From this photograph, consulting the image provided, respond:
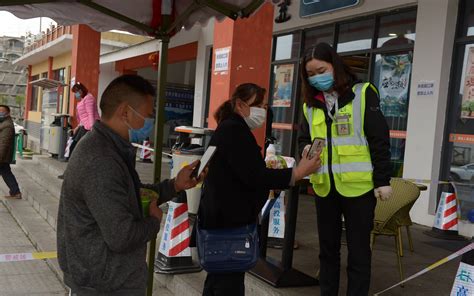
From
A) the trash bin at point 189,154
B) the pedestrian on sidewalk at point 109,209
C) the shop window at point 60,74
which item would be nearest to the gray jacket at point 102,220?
the pedestrian on sidewalk at point 109,209

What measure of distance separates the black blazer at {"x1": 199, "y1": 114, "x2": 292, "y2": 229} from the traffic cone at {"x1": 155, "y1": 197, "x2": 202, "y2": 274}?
182 centimetres

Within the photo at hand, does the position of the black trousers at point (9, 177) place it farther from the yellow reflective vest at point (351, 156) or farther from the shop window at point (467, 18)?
the shop window at point (467, 18)

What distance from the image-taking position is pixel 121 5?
3.38 m

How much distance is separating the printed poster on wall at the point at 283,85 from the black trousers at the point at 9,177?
5775mm

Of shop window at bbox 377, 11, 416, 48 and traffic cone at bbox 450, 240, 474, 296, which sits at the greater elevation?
shop window at bbox 377, 11, 416, 48

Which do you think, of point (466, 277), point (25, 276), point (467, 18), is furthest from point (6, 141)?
point (466, 277)

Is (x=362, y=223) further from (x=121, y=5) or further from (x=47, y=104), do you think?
(x=47, y=104)

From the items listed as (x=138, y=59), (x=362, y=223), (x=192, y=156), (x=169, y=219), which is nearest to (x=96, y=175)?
(x=362, y=223)

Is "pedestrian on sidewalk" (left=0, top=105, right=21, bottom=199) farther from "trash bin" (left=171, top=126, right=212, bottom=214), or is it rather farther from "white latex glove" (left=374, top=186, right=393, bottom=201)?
"white latex glove" (left=374, top=186, right=393, bottom=201)

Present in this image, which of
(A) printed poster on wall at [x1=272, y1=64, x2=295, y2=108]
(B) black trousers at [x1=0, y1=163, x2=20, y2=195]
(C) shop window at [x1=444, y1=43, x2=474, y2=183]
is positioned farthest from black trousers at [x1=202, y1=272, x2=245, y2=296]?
(A) printed poster on wall at [x1=272, y1=64, x2=295, y2=108]

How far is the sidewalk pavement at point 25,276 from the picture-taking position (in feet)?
16.2

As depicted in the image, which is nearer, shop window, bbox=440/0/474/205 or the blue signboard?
shop window, bbox=440/0/474/205

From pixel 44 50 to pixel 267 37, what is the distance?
2061 cm

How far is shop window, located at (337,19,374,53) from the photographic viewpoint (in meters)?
8.57
